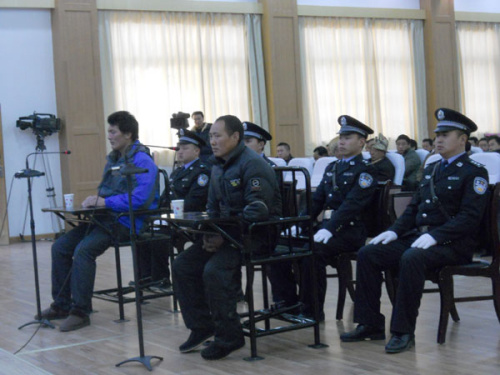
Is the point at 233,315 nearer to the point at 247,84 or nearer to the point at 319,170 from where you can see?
the point at 319,170

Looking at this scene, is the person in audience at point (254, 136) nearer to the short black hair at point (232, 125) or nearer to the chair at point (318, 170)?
the short black hair at point (232, 125)

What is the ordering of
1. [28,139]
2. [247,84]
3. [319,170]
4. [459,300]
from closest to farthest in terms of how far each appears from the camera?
1. [459,300]
2. [319,170]
3. [28,139]
4. [247,84]

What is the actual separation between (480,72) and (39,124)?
7.86m

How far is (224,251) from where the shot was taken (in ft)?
11.5

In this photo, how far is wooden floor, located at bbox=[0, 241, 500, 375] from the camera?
320 centimetres

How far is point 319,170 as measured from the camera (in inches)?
292

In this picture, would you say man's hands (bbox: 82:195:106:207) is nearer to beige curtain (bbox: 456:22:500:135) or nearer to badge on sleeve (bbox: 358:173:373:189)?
badge on sleeve (bbox: 358:173:373:189)

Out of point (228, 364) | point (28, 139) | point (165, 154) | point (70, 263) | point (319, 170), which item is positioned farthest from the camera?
point (165, 154)

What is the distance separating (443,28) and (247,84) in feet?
12.3

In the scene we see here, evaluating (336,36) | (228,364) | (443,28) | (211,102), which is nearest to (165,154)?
(211,102)

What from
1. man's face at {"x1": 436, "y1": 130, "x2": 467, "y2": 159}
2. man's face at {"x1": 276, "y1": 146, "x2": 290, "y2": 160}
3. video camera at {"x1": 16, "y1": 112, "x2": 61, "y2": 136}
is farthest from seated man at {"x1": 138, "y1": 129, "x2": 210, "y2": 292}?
video camera at {"x1": 16, "y1": 112, "x2": 61, "y2": 136}

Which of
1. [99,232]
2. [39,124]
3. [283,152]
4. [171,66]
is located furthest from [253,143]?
[171,66]

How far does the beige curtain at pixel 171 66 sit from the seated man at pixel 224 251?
22.6ft

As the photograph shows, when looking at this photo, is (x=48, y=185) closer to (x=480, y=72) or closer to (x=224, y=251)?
(x=224, y=251)
